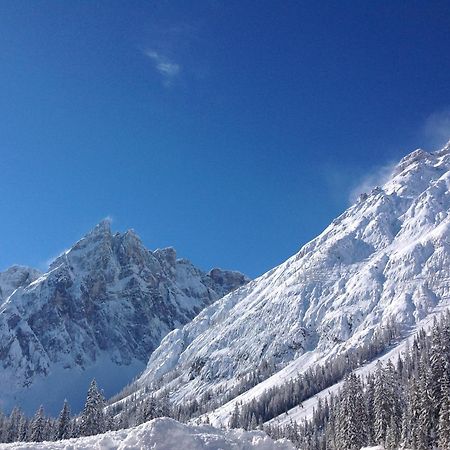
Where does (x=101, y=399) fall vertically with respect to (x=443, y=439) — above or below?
above

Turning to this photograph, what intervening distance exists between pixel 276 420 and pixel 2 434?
9281cm

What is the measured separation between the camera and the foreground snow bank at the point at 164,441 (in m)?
45.2

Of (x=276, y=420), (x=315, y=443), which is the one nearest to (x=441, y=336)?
(x=315, y=443)

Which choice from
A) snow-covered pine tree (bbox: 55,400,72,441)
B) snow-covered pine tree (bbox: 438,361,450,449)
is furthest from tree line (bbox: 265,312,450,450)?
snow-covered pine tree (bbox: 55,400,72,441)

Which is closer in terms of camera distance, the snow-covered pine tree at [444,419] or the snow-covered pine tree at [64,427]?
the snow-covered pine tree at [444,419]

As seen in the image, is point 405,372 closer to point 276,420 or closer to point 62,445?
point 276,420

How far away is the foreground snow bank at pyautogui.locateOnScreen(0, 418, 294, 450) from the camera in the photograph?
148 feet

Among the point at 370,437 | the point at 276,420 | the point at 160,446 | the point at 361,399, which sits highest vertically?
the point at 276,420

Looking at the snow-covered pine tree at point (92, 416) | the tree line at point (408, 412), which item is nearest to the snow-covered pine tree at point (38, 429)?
the snow-covered pine tree at point (92, 416)

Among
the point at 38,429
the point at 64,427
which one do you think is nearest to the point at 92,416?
the point at 64,427

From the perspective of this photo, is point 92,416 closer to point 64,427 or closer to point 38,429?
point 64,427

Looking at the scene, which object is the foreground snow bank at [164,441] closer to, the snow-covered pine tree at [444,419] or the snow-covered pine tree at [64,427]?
the snow-covered pine tree at [444,419]

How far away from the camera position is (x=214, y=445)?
4672 cm

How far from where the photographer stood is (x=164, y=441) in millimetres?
45656
